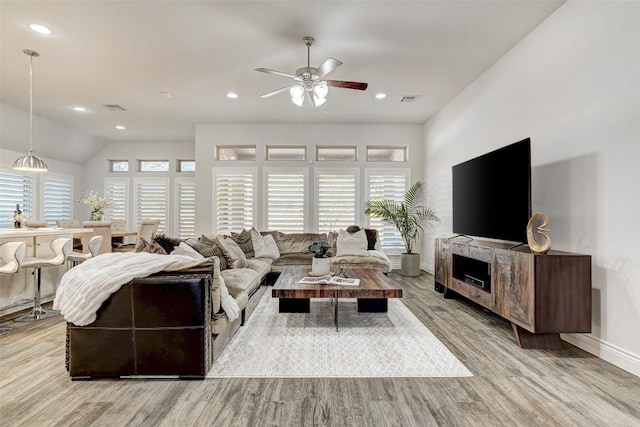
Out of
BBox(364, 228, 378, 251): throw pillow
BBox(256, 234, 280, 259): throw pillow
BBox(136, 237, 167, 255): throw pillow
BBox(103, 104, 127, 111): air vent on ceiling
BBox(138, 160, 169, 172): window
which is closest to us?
BBox(136, 237, 167, 255): throw pillow

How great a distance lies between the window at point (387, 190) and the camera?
6766 millimetres

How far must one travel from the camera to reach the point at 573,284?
8.66 feet

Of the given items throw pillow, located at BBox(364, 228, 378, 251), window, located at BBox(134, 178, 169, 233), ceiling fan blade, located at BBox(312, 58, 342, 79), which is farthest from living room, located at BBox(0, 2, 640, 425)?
window, located at BBox(134, 178, 169, 233)

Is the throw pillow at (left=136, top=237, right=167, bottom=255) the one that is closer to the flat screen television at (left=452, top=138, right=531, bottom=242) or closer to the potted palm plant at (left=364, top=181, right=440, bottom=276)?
the flat screen television at (left=452, top=138, right=531, bottom=242)

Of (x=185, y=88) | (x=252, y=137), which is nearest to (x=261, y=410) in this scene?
(x=185, y=88)

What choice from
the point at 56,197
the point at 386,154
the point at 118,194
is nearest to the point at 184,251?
the point at 386,154

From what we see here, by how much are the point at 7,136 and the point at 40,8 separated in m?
4.35

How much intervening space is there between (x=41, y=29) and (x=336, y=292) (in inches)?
162

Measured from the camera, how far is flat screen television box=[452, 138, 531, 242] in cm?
307

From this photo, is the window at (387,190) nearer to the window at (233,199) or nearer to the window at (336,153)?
the window at (336,153)

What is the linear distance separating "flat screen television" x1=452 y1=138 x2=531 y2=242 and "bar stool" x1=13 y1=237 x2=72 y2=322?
5.12 metres

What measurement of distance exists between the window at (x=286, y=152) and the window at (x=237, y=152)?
0.38m

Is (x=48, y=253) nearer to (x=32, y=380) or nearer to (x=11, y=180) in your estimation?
(x=32, y=380)

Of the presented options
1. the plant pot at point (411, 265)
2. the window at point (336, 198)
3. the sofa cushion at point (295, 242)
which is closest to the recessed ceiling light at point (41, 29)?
the sofa cushion at point (295, 242)
